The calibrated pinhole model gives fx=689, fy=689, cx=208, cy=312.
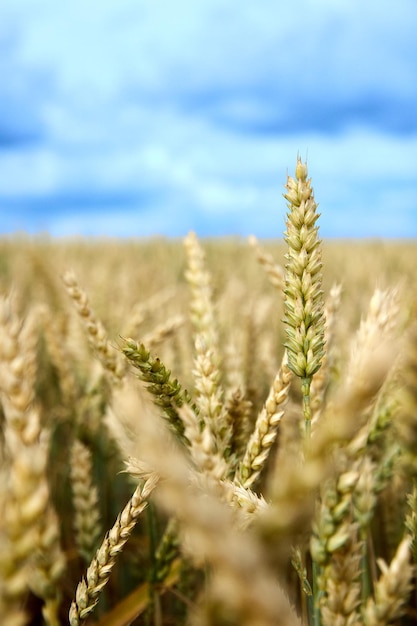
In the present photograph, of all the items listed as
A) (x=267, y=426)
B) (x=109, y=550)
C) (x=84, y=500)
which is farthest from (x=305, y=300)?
(x=84, y=500)

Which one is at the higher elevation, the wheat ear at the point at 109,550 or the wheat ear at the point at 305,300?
the wheat ear at the point at 305,300

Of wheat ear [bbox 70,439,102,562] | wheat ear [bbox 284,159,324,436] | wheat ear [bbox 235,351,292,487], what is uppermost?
wheat ear [bbox 284,159,324,436]

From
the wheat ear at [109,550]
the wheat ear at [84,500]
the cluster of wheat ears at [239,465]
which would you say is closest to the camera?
the cluster of wheat ears at [239,465]

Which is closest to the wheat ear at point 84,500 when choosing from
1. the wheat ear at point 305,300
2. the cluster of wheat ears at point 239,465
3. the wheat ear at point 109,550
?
the cluster of wheat ears at point 239,465

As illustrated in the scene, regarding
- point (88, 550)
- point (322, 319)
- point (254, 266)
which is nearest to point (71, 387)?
point (88, 550)

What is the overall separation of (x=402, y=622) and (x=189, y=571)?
57cm

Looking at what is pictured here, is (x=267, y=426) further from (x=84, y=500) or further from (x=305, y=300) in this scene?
(x=84, y=500)

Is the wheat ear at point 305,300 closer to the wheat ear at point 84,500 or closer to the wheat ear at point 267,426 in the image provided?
the wheat ear at point 267,426

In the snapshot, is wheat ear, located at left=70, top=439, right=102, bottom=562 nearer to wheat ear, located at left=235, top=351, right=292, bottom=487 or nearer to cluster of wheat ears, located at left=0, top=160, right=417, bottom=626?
cluster of wheat ears, located at left=0, top=160, right=417, bottom=626

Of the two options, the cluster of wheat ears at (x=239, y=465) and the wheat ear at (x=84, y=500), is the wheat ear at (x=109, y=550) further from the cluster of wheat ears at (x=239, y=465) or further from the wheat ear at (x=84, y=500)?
the wheat ear at (x=84, y=500)

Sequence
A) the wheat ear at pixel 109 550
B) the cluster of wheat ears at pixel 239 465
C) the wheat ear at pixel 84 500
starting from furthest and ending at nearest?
the wheat ear at pixel 84 500
the wheat ear at pixel 109 550
the cluster of wheat ears at pixel 239 465

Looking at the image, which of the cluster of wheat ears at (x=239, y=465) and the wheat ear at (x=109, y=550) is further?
the wheat ear at (x=109, y=550)

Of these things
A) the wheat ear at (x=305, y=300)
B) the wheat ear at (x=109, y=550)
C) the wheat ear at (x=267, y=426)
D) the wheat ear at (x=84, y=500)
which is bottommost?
the wheat ear at (x=84, y=500)

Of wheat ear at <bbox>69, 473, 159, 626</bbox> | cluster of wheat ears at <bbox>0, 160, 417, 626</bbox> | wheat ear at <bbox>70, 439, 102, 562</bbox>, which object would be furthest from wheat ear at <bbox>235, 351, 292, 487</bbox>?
wheat ear at <bbox>70, 439, 102, 562</bbox>
